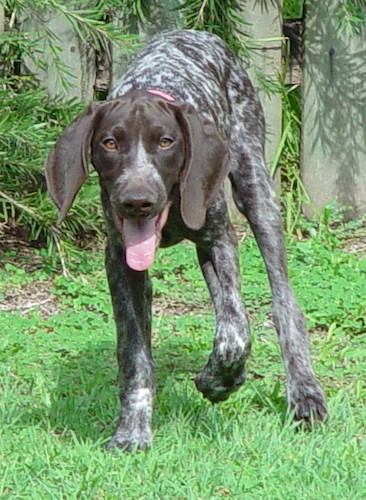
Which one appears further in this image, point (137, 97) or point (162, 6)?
point (162, 6)

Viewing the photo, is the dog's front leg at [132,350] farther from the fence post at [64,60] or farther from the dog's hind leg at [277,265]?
the fence post at [64,60]

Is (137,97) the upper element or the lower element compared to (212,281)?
upper

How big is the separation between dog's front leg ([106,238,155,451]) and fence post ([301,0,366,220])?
307 centimetres

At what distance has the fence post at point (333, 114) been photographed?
25.6ft

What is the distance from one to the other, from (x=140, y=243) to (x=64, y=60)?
11.2ft

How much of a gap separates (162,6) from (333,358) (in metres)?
2.83

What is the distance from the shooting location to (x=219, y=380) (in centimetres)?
492

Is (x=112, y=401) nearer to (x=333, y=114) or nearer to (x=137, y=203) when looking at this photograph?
(x=137, y=203)

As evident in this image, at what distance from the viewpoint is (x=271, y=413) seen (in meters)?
5.12

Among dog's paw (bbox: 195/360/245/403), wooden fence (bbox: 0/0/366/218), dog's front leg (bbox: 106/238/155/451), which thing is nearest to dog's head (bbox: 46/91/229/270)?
dog's front leg (bbox: 106/238/155/451)

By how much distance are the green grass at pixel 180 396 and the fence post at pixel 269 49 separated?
752mm

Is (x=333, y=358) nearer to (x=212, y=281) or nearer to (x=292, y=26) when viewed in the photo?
(x=212, y=281)

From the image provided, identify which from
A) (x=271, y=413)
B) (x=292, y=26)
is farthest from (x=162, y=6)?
(x=271, y=413)

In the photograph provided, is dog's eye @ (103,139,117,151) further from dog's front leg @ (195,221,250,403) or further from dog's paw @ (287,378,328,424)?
dog's paw @ (287,378,328,424)
